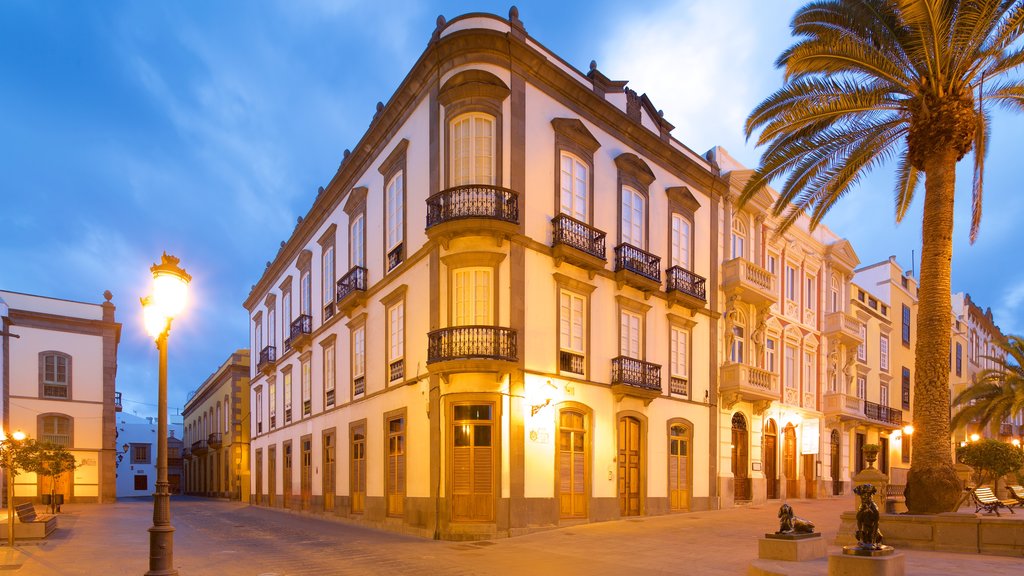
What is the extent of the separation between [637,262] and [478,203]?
6.40 metres

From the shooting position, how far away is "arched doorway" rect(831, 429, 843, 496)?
33250 mm

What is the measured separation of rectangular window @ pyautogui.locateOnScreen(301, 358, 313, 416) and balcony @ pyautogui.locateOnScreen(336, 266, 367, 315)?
612 centimetres

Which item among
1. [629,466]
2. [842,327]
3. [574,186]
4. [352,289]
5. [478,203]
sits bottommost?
[629,466]

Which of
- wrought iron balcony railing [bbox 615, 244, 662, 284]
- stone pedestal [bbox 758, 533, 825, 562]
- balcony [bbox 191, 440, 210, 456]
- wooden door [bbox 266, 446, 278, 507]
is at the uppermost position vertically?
wrought iron balcony railing [bbox 615, 244, 662, 284]

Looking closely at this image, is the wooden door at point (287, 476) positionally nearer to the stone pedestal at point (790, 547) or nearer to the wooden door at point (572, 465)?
the wooden door at point (572, 465)

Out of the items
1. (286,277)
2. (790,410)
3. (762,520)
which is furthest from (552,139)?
(286,277)

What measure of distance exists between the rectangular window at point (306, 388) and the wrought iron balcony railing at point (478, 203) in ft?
49.3

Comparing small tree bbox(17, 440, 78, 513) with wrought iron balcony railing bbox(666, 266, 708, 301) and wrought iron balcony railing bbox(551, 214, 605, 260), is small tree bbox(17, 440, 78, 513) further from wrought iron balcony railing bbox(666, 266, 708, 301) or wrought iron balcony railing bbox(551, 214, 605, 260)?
wrought iron balcony railing bbox(666, 266, 708, 301)

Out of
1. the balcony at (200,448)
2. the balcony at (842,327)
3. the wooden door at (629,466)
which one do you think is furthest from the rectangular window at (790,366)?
the balcony at (200,448)

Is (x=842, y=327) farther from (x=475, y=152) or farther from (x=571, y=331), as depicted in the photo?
(x=475, y=152)

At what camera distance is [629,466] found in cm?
2141

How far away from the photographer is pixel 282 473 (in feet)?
108


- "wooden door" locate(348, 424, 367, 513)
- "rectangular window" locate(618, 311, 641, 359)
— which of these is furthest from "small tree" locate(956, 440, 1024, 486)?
"wooden door" locate(348, 424, 367, 513)

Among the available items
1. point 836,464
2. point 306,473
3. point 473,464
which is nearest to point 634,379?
point 473,464
